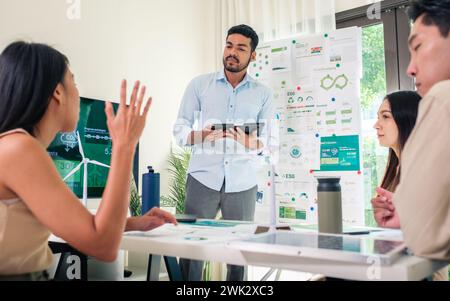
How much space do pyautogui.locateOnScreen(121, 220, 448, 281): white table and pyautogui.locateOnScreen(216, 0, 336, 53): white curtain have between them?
2356 mm

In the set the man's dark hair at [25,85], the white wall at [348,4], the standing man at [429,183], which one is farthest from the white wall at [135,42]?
the standing man at [429,183]

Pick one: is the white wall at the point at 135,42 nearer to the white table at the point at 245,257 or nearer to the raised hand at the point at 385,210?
the white table at the point at 245,257

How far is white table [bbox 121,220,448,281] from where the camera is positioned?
2.56ft

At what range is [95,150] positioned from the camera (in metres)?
2.99

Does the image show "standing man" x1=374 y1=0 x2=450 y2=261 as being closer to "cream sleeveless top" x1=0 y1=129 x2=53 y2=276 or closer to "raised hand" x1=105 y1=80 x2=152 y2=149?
"raised hand" x1=105 y1=80 x2=152 y2=149

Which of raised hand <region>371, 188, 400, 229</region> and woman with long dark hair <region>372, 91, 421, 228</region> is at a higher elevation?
woman with long dark hair <region>372, 91, 421, 228</region>

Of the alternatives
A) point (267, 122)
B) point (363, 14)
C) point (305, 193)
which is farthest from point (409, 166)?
point (363, 14)

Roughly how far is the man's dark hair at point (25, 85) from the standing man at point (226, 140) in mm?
1189

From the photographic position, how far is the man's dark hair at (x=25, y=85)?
992 millimetres

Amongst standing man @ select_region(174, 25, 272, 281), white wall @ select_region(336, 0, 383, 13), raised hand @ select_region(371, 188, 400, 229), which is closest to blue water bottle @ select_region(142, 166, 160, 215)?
standing man @ select_region(174, 25, 272, 281)

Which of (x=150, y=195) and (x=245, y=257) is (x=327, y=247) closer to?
(x=245, y=257)

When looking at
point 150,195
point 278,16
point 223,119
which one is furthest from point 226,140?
point 278,16
